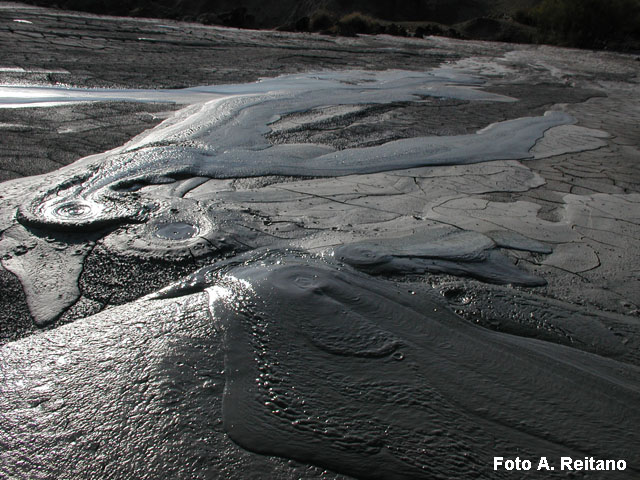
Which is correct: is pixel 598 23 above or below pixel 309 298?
above

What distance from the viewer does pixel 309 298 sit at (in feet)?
6.34

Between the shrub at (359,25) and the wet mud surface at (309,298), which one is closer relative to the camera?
the wet mud surface at (309,298)

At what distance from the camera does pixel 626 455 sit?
53.9 inches

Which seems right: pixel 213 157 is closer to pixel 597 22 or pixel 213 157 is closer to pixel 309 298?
pixel 309 298

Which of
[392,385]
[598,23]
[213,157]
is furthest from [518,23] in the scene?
[392,385]

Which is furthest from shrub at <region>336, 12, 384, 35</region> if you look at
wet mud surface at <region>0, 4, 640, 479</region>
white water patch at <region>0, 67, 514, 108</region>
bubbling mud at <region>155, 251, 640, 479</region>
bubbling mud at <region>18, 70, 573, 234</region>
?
bubbling mud at <region>155, 251, 640, 479</region>

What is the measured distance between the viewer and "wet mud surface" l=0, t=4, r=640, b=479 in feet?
4.49

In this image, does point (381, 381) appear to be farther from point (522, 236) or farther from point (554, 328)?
point (522, 236)

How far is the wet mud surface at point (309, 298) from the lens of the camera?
1369 mm

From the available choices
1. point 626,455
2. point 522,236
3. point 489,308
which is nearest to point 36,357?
point 489,308

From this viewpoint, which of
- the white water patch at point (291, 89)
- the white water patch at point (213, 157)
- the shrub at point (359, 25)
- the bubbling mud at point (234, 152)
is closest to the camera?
the white water patch at point (213, 157)

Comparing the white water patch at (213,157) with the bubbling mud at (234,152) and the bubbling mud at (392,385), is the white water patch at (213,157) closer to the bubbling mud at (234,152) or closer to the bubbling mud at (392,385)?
the bubbling mud at (234,152)

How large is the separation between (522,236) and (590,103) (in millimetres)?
4878

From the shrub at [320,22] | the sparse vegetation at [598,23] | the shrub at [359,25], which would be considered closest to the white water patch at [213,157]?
the shrub at [359,25]
